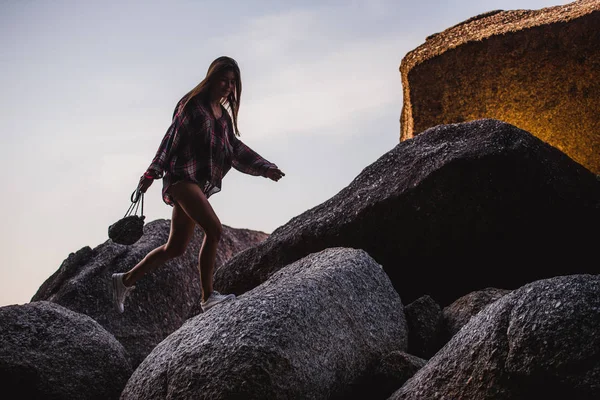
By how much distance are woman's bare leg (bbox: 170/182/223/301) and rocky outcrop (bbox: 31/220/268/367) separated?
1.93 metres

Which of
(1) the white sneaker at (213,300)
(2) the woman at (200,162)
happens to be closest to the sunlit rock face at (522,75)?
(2) the woman at (200,162)

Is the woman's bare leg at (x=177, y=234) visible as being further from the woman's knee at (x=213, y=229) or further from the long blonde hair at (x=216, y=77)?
the long blonde hair at (x=216, y=77)

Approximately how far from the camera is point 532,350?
283cm

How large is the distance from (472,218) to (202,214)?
1.91 metres

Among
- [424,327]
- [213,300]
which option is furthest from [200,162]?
[424,327]

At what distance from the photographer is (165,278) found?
7371mm

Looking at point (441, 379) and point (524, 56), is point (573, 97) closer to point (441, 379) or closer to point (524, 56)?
point (524, 56)

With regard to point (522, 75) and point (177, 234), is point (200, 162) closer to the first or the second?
point (177, 234)

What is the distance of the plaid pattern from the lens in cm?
494

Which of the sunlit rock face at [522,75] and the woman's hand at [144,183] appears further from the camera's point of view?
the sunlit rock face at [522,75]

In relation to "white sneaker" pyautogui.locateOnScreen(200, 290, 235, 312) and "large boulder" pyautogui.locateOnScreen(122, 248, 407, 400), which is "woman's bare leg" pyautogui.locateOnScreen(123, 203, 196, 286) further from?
"large boulder" pyautogui.locateOnScreen(122, 248, 407, 400)

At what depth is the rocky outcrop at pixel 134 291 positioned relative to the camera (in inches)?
273

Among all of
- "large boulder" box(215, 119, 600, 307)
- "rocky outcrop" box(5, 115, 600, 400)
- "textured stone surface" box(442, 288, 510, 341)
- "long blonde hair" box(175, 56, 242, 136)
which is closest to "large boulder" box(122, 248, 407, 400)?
"rocky outcrop" box(5, 115, 600, 400)

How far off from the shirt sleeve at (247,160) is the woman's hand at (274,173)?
0.02 metres
